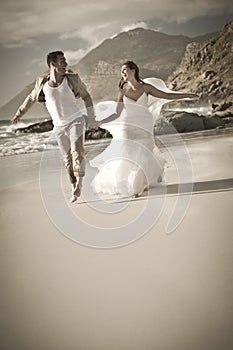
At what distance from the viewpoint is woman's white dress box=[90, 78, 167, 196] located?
121 inches

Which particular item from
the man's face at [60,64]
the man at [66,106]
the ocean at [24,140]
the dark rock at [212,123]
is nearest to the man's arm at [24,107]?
the man at [66,106]

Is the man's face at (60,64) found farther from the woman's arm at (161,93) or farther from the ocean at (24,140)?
the ocean at (24,140)

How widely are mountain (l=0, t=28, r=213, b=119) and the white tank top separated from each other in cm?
263

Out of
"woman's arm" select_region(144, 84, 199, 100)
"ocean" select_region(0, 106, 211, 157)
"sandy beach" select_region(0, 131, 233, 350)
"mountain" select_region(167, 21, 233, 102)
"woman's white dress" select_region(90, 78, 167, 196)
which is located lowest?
"sandy beach" select_region(0, 131, 233, 350)

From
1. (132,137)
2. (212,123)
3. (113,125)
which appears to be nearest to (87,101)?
(113,125)

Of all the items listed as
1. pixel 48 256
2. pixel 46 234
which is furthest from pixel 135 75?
pixel 48 256

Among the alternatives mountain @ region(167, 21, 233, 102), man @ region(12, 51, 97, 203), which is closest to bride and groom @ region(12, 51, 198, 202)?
man @ region(12, 51, 97, 203)

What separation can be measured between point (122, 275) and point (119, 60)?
464 centimetres

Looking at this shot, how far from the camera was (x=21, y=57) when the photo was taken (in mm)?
5633

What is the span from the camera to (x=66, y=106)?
119 inches

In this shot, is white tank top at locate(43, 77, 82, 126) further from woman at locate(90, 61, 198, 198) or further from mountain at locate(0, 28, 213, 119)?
mountain at locate(0, 28, 213, 119)

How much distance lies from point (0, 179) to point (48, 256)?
1952 millimetres

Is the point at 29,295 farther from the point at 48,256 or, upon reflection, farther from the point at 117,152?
the point at 117,152

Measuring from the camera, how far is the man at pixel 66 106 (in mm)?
2986
